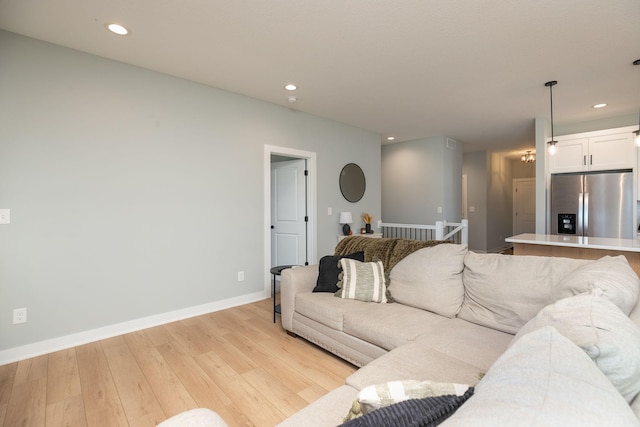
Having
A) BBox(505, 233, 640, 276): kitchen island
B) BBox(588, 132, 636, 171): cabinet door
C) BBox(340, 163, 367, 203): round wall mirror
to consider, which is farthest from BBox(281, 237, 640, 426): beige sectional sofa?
BBox(588, 132, 636, 171): cabinet door

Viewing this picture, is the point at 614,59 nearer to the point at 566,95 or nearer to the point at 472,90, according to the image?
the point at 566,95

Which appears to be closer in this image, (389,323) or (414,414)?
(414,414)

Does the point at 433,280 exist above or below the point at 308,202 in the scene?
below

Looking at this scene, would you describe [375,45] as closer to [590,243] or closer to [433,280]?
[433,280]

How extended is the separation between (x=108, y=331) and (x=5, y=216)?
1.28m

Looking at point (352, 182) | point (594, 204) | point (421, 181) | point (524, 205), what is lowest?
point (594, 204)

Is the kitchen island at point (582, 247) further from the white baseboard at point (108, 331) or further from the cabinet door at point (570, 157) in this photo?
the white baseboard at point (108, 331)

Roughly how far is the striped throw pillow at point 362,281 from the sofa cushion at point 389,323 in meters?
0.13

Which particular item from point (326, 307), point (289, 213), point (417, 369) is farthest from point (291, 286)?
point (289, 213)

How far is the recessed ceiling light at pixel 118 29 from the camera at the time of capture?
2.33 m

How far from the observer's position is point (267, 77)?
3.24 m

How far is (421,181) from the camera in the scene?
20.4 ft

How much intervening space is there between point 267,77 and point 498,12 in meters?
2.14

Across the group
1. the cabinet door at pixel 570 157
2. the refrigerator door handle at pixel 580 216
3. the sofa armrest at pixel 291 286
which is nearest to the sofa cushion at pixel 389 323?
the sofa armrest at pixel 291 286
